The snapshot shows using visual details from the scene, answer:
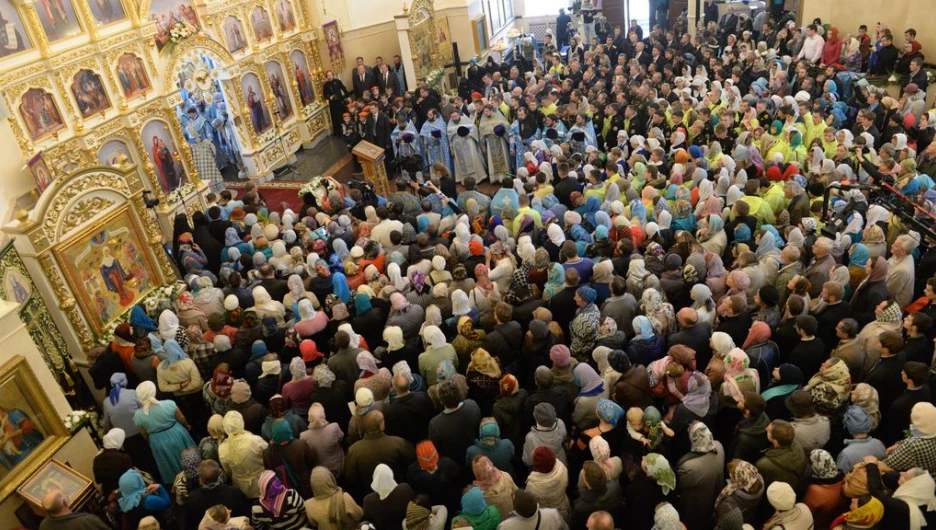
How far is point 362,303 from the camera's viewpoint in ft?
23.5

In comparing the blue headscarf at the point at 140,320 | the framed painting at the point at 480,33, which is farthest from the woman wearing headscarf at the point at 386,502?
the framed painting at the point at 480,33

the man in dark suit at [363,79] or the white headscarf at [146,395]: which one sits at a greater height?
the man in dark suit at [363,79]

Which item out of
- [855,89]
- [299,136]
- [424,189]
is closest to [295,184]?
[299,136]

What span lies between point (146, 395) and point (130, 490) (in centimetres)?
109

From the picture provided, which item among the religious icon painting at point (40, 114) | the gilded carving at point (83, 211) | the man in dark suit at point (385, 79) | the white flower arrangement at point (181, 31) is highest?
the white flower arrangement at point (181, 31)

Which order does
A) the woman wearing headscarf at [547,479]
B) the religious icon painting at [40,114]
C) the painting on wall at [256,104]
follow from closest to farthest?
1. the woman wearing headscarf at [547,479]
2. the religious icon painting at [40,114]
3. the painting on wall at [256,104]

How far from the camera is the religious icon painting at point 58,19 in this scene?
9.73 meters

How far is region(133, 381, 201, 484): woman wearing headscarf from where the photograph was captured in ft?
20.3

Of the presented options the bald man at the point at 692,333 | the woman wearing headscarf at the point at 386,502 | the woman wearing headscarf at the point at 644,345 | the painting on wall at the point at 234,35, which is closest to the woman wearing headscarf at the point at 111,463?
the woman wearing headscarf at the point at 386,502

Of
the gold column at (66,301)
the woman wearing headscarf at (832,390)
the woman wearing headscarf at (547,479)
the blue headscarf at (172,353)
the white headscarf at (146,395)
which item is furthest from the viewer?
the gold column at (66,301)

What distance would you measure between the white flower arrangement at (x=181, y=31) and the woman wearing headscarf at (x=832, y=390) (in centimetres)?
1168

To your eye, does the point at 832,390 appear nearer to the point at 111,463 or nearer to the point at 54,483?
the point at 111,463

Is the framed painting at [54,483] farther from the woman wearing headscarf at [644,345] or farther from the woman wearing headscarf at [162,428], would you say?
the woman wearing headscarf at [644,345]

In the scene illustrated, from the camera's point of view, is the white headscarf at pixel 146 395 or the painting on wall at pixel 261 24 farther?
the painting on wall at pixel 261 24
